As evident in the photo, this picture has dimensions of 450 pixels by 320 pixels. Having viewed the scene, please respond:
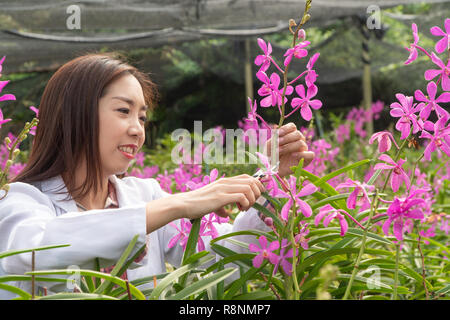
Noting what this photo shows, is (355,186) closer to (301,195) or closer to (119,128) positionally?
(301,195)

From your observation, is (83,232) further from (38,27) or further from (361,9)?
(361,9)

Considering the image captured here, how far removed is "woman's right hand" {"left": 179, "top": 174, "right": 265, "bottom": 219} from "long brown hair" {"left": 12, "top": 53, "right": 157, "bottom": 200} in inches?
17.2

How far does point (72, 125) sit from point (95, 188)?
0.14 metres

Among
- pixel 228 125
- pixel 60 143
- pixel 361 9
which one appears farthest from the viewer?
pixel 228 125

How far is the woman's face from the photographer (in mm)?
1102

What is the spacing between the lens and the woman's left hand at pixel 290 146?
3.03 feet

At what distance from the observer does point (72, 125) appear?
1.15m

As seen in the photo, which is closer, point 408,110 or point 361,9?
point 408,110

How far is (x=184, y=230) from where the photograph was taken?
870 millimetres

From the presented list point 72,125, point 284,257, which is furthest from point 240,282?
point 72,125

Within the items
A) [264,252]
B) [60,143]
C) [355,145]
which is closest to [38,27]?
[355,145]
